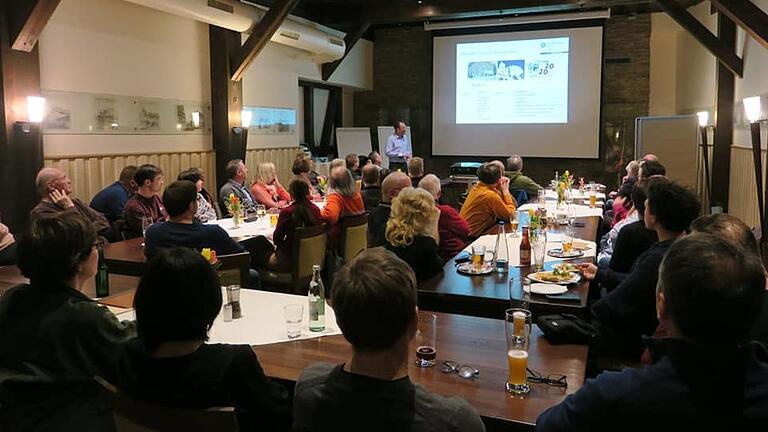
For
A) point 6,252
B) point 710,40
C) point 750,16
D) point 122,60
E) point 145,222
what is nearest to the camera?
point 6,252

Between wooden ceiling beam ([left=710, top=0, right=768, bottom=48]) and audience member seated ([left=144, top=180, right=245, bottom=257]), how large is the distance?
6.44 meters

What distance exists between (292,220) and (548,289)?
2292mm

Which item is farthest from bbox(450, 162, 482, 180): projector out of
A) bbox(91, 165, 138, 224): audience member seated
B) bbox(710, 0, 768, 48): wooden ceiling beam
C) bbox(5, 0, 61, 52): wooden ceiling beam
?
bbox(5, 0, 61, 52): wooden ceiling beam

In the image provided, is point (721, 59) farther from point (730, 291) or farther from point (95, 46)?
point (730, 291)

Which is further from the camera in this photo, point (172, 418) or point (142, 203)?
point (142, 203)

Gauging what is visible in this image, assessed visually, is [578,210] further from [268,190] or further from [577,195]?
[268,190]

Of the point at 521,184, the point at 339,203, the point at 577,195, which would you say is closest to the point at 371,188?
the point at 339,203

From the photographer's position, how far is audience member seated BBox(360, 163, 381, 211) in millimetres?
6598

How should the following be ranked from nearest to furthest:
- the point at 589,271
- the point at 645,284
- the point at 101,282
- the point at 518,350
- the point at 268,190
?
the point at 518,350
the point at 645,284
the point at 101,282
the point at 589,271
the point at 268,190

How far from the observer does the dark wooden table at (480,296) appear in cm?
291

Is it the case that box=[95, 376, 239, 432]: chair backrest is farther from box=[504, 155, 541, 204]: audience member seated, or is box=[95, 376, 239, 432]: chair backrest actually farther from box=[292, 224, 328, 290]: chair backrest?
box=[504, 155, 541, 204]: audience member seated

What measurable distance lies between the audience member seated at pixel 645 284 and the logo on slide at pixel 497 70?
904cm

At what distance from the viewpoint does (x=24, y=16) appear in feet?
17.6

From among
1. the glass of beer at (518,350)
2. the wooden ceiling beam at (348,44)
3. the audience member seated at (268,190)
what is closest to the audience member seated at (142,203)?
the audience member seated at (268,190)
